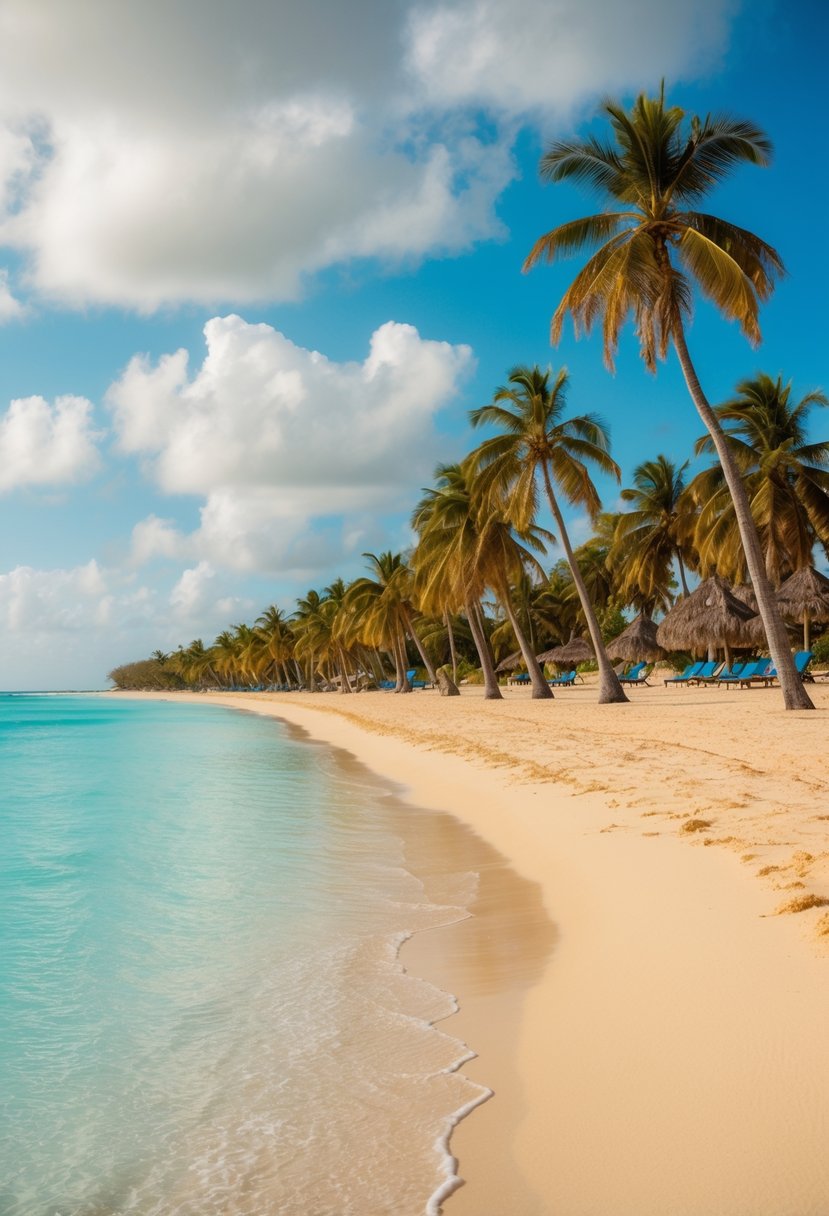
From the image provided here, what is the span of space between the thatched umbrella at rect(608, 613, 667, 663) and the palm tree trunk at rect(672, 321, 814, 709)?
2156 cm

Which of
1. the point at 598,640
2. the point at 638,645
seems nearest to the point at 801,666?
the point at 598,640

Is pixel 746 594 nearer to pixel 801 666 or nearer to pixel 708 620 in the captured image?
pixel 708 620

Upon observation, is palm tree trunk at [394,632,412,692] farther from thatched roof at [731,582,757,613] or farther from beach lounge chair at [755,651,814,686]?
beach lounge chair at [755,651,814,686]

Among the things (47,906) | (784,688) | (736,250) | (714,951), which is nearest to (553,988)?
(714,951)

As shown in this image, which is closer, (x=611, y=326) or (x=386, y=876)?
(x=386, y=876)

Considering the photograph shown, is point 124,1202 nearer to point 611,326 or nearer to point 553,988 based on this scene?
point 553,988

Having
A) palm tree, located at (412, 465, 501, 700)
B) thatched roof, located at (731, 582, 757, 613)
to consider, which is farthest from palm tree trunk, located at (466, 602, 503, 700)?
thatched roof, located at (731, 582, 757, 613)

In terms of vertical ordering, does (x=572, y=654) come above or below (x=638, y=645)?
below

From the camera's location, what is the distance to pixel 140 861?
27.6 ft

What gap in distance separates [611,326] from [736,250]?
2751 millimetres

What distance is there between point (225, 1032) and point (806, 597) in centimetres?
2789

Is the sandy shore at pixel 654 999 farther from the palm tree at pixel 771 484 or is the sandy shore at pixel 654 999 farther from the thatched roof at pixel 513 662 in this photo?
the thatched roof at pixel 513 662

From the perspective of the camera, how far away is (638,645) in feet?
121

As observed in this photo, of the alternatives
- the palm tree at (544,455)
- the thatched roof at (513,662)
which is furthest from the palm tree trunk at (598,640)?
the thatched roof at (513,662)
